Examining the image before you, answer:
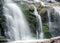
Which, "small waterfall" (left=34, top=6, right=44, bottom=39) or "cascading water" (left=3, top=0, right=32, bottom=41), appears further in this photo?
"small waterfall" (left=34, top=6, right=44, bottom=39)

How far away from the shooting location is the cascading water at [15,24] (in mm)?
14246

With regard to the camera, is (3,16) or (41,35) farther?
(41,35)

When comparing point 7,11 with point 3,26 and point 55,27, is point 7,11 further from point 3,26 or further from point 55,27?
point 55,27

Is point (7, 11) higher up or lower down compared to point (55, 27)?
higher up

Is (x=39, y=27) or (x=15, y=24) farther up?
(x=15, y=24)

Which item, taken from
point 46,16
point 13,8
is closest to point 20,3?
point 13,8

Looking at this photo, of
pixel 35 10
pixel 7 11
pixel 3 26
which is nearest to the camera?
pixel 3 26

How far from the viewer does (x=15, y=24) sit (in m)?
14.8

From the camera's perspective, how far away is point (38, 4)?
16.4 m

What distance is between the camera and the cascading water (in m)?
14.2

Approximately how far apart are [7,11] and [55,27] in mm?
3429

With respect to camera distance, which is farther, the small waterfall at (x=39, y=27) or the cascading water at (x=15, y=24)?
the small waterfall at (x=39, y=27)

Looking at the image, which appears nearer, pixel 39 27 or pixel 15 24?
pixel 15 24

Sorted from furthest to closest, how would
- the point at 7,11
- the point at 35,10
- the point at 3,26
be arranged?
the point at 35,10
the point at 7,11
the point at 3,26
